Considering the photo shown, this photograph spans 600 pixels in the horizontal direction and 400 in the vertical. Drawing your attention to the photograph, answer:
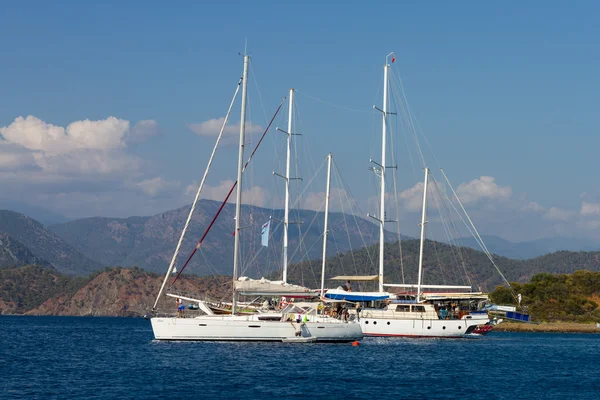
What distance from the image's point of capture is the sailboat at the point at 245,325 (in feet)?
194

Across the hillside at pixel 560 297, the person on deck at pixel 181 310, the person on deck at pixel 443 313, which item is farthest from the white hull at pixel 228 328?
the hillside at pixel 560 297

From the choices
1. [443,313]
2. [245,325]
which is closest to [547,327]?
[443,313]

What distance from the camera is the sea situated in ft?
133

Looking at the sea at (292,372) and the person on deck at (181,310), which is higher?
the person on deck at (181,310)

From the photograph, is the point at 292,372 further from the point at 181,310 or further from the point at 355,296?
the point at 355,296

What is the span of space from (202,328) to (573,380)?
86.0 feet

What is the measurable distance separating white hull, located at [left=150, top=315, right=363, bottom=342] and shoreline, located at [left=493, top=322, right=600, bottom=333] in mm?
65818

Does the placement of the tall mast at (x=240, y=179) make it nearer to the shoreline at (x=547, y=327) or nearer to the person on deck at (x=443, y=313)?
the person on deck at (x=443, y=313)

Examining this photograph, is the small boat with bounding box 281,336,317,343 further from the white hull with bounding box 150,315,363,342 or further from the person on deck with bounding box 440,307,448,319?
the person on deck with bounding box 440,307,448,319

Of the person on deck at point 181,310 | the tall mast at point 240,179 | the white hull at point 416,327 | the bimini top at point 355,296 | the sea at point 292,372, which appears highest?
the tall mast at point 240,179

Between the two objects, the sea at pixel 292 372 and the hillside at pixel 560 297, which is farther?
the hillside at pixel 560 297

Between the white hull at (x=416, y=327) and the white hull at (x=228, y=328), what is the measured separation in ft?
58.1

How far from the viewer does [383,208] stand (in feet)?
276

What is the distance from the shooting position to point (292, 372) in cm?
4725
